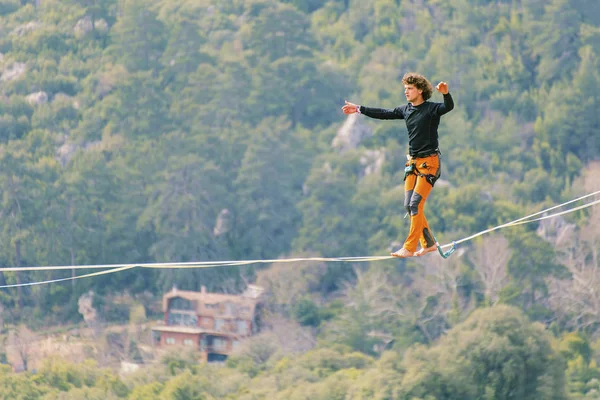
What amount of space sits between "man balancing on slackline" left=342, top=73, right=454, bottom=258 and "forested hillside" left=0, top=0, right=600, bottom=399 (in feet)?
82.5

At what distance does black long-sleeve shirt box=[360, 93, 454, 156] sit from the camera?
44.1ft

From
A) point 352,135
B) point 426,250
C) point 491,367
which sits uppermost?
point 352,135

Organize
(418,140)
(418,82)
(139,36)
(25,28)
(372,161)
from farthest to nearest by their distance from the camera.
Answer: (25,28), (139,36), (372,161), (418,140), (418,82)

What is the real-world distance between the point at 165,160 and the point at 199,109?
4.21 metres

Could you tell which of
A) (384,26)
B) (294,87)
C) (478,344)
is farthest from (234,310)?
(384,26)

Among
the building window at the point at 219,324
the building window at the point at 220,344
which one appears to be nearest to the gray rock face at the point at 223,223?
the building window at the point at 219,324

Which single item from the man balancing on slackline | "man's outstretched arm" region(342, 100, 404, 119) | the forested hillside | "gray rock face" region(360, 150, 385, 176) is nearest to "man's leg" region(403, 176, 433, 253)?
the man balancing on slackline

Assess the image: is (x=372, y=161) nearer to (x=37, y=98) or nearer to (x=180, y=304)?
(x=180, y=304)

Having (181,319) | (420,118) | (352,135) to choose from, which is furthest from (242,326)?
(420,118)

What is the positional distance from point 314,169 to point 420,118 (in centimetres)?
4857

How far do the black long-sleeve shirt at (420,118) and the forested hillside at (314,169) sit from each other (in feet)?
84.5

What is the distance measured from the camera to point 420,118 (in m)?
13.5

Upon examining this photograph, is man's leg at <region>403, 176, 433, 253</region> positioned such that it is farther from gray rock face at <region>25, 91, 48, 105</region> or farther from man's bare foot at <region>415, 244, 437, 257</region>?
gray rock face at <region>25, 91, 48, 105</region>

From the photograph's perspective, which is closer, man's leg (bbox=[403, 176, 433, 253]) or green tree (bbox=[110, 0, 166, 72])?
man's leg (bbox=[403, 176, 433, 253])
